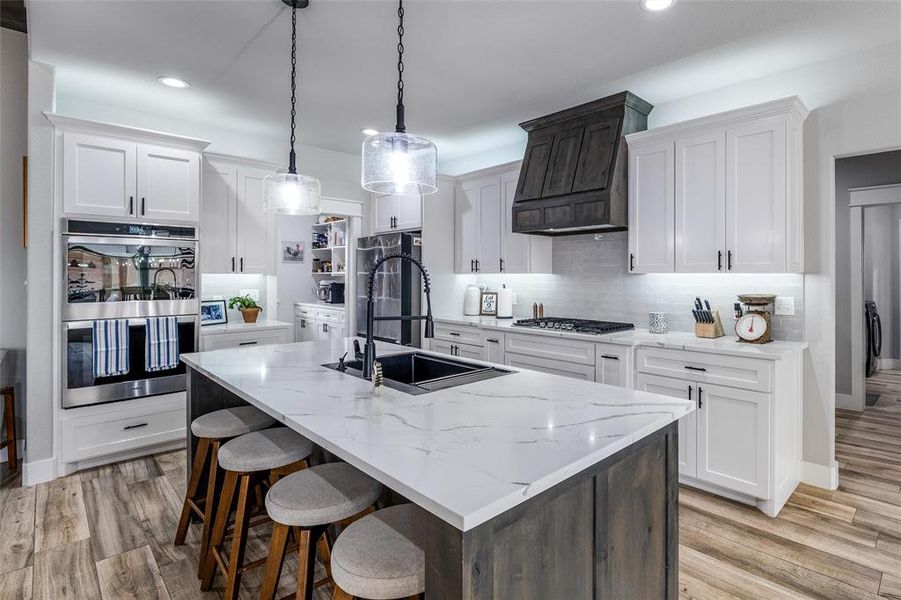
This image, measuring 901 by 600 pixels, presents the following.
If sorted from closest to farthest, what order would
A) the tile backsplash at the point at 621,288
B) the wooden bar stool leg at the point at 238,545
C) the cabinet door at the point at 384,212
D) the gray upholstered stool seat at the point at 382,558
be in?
the gray upholstered stool seat at the point at 382,558 → the wooden bar stool leg at the point at 238,545 → the tile backsplash at the point at 621,288 → the cabinet door at the point at 384,212

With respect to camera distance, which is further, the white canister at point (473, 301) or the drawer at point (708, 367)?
the white canister at point (473, 301)

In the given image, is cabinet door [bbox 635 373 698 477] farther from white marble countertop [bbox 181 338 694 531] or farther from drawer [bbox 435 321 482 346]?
drawer [bbox 435 321 482 346]

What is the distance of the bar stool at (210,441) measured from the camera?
2.14 metres

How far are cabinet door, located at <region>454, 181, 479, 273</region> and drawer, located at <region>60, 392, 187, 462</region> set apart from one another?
2733 mm

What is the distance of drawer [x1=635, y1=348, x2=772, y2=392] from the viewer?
264 centimetres

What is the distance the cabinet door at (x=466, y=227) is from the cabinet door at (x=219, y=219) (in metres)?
2.09

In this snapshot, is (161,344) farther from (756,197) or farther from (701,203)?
(756,197)

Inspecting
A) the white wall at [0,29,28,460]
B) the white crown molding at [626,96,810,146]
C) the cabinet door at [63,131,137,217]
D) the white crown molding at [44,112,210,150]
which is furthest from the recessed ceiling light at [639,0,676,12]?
the white wall at [0,29,28,460]

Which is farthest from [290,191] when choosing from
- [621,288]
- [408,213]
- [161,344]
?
[621,288]

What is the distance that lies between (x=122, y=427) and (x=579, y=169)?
387 cm

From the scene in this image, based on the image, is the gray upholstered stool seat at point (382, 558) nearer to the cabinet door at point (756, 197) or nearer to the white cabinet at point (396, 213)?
the cabinet door at point (756, 197)

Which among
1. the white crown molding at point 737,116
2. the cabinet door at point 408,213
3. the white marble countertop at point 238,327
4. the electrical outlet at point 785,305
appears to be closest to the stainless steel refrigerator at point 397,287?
the cabinet door at point 408,213

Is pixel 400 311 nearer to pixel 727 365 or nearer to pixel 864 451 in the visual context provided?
pixel 727 365

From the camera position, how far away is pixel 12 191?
3.41m
